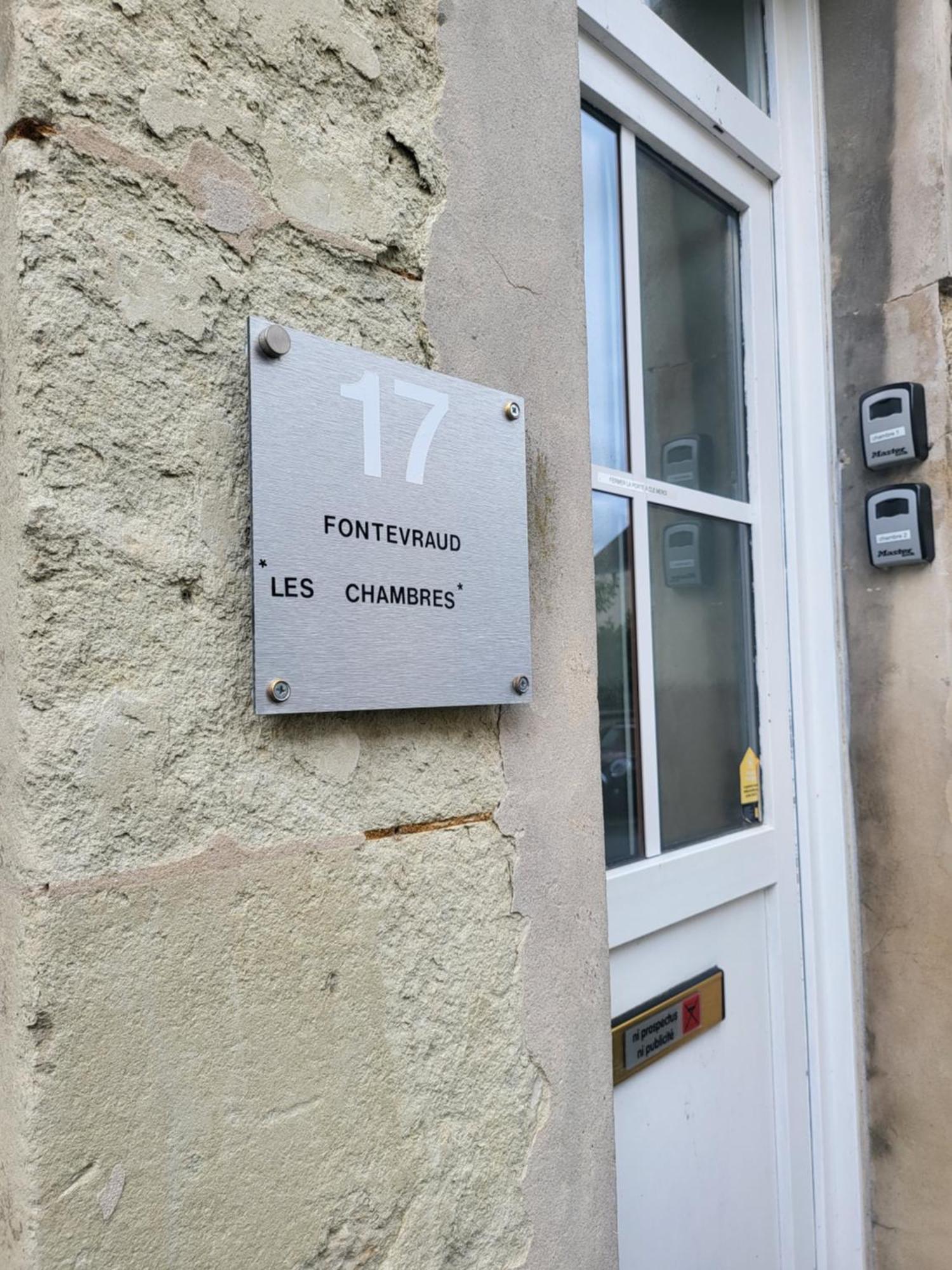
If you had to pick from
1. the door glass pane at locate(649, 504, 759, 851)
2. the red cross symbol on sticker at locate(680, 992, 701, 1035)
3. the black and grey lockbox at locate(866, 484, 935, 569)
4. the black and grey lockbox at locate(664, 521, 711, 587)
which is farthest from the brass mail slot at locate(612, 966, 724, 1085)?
the black and grey lockbox at locate(866, 484, 935, 569)

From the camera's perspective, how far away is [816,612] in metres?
1.81

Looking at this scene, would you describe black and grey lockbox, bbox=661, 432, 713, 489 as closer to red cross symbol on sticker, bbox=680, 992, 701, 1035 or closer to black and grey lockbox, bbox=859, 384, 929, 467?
black and grey lockbox, bbox=859, 384, 929, 467

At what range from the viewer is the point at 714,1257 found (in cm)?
149

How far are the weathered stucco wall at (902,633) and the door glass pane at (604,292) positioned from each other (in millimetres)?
623

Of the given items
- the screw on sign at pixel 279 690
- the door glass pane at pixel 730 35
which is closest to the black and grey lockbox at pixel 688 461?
the door glass pane at pixel 730 35

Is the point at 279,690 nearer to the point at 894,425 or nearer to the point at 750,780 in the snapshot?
the point at 750,780

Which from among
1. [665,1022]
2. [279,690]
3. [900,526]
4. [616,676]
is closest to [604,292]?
[616,676]

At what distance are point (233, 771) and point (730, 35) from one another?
6.17 ft

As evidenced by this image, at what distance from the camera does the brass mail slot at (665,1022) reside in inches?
53.4

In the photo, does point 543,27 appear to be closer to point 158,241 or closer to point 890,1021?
point 158,241

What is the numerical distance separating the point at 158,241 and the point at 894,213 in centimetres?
164

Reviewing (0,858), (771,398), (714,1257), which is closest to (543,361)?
(0,858)

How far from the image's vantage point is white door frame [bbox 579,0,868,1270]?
1733 mm

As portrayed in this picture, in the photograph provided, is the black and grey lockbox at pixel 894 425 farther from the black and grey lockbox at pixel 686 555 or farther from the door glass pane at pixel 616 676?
the door glass pane at pixel 616 676
